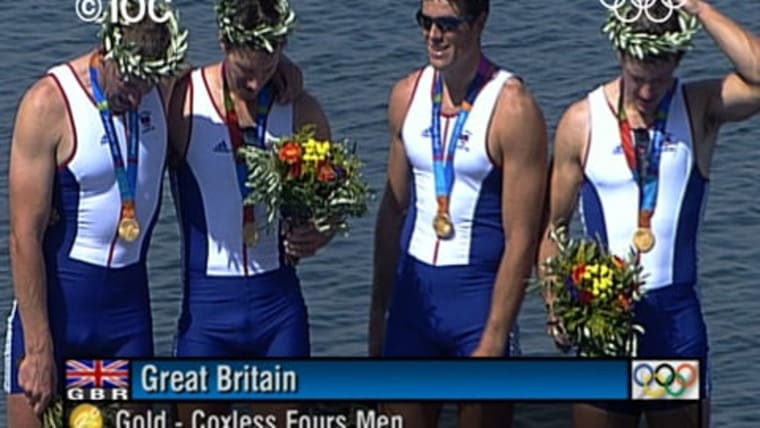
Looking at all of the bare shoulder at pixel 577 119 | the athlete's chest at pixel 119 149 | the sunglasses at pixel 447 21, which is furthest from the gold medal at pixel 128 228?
the bare shoulder at pixel 577 119

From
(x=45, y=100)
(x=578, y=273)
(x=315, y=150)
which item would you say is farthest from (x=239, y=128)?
(x=578, y=273)

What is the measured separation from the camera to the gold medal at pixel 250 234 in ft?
38.7

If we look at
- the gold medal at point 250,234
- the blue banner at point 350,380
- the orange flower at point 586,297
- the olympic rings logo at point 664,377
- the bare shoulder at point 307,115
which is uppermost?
the bare shoulder at point 307,115

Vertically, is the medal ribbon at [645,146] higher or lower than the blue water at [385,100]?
higher

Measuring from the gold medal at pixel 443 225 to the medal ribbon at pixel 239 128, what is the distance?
2.60 feet

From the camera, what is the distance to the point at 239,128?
11.7 m

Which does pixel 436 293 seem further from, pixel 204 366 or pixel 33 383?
pixel 33 383

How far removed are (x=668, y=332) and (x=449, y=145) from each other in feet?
3.93

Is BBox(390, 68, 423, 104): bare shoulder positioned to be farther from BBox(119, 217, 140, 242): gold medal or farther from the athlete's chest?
BBox(119, 217, 140, 242): gold medal

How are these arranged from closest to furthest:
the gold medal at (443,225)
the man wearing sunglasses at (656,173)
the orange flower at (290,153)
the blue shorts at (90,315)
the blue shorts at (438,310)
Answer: the man wearing sunglasses at (656,173)
the orange flower at (290,153)
the blue shorts at (90,315)
the gold medal at (443,225)
the blue shorts at (438,310)

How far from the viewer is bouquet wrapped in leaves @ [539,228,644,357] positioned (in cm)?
1124

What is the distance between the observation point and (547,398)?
11781 millimetres

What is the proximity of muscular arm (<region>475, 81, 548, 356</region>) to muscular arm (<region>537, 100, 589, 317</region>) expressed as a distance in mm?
57

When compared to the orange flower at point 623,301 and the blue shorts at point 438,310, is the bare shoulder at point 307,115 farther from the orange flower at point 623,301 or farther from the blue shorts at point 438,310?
the orange flower at point 623,301
